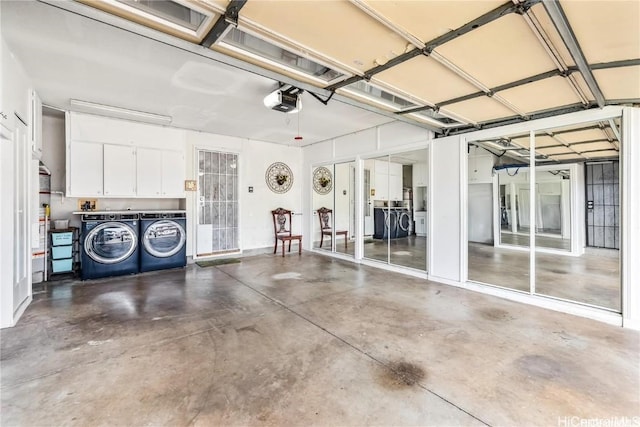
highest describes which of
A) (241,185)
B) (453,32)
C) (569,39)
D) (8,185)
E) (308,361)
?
(453,32)

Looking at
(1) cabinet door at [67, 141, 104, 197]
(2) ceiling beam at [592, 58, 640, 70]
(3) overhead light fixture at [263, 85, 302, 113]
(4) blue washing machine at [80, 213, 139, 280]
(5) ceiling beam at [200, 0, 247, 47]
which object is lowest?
(4) blue washing machine at [80, 213, 139, 280]

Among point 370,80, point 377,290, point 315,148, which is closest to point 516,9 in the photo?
point 370,80

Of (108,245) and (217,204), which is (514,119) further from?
(108,245)

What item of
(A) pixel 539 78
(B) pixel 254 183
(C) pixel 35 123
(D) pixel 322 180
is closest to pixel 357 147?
(D) pixel 322 180

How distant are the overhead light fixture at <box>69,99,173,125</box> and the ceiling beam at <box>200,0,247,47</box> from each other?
11.1 ft

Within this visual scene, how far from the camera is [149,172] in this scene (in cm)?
561

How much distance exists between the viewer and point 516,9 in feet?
5.88

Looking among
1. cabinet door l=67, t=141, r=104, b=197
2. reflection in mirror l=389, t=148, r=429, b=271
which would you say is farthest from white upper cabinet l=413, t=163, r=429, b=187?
cabinet door l=67, t=141, r=104, b=197

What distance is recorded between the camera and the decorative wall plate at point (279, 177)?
7559 millimetres

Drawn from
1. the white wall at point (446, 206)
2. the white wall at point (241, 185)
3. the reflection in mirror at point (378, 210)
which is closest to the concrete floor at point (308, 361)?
the white wall at point (446, 206)

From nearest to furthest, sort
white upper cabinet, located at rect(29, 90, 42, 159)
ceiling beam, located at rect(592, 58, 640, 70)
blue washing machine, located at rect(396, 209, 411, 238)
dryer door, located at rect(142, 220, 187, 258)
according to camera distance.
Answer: ceiling beam, located at rect(592, 58, 640, 70) < white upper cabinet, located at rect(29, 90, 42, 159) < dryer door, located at rect(142, 220, 187, 258) < blue washing machine, located at rect(396, 209, 411, 238)

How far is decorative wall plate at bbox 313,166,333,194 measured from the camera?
7992mm

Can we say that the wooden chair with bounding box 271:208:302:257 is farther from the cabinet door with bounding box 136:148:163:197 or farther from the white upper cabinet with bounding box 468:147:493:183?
the white upper cabinet with bounding box 468:147:493:183

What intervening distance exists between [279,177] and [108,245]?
404 cm
